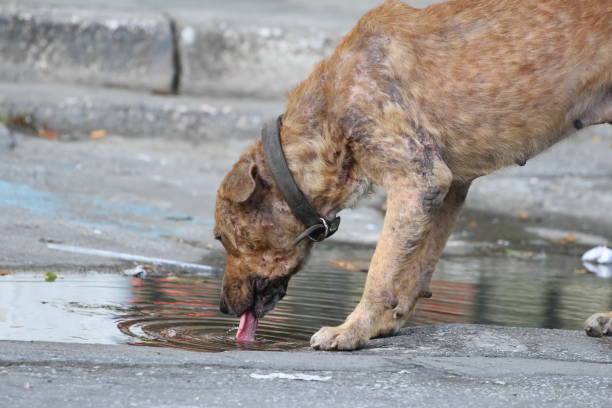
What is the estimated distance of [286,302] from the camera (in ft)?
18.2

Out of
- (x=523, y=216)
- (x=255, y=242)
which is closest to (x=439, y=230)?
(x=255, y=242)

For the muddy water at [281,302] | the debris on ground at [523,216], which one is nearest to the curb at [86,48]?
the debris on ground at [523,216]

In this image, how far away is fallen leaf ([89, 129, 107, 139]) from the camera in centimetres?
1058

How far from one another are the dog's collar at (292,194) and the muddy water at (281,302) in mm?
458

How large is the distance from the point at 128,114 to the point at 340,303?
5800mm

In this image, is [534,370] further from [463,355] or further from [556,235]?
[556,235]

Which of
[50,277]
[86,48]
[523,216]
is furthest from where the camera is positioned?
[86,48]

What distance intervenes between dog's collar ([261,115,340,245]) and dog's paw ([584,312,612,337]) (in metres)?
1.25

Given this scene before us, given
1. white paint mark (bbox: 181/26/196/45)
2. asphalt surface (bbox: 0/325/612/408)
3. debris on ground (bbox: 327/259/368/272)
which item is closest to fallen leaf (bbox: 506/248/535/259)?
debris on ground (bbox: 327/259/368/272)

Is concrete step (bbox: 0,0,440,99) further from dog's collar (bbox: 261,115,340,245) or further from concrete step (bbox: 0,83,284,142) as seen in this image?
dog's collar (bbox: 261,115,340,245)

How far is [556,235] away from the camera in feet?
28.7

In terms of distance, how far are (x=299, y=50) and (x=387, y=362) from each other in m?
8.29

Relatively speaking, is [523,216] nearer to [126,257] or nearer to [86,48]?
[126,257]

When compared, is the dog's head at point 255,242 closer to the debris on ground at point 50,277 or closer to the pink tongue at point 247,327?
the pink tongue at point 247,327
